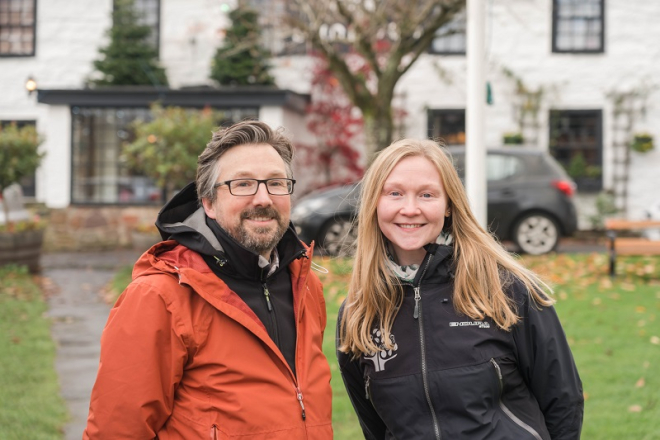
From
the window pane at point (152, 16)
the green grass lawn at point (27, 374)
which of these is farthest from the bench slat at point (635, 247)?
the window pane at point (152, 16)

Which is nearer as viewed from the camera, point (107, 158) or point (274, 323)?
point (274, 323)

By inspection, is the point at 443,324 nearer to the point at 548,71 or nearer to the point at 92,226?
the point at 92,226

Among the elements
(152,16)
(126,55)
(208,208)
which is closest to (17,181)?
(126,55)

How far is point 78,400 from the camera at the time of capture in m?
5.77

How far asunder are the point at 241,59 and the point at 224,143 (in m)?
16.7

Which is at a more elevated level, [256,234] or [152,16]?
[152,16]

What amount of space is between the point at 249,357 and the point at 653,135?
18.5 metres

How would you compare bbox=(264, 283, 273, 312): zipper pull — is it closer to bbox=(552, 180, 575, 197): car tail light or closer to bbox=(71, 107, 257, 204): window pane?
bbox=(552, 180, 575, 197): car tail light

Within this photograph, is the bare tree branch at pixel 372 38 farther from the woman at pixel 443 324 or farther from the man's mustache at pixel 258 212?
the man's mustache at pixel 258 212

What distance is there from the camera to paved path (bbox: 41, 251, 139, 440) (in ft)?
19.4

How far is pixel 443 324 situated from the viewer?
8.69 ft

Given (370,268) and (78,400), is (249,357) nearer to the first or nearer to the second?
(370,268)

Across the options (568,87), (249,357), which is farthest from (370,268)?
(568,87)

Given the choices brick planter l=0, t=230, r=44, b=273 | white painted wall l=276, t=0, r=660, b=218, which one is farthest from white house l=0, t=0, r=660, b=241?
brick planter l=0, t=230, r=44, b=273
